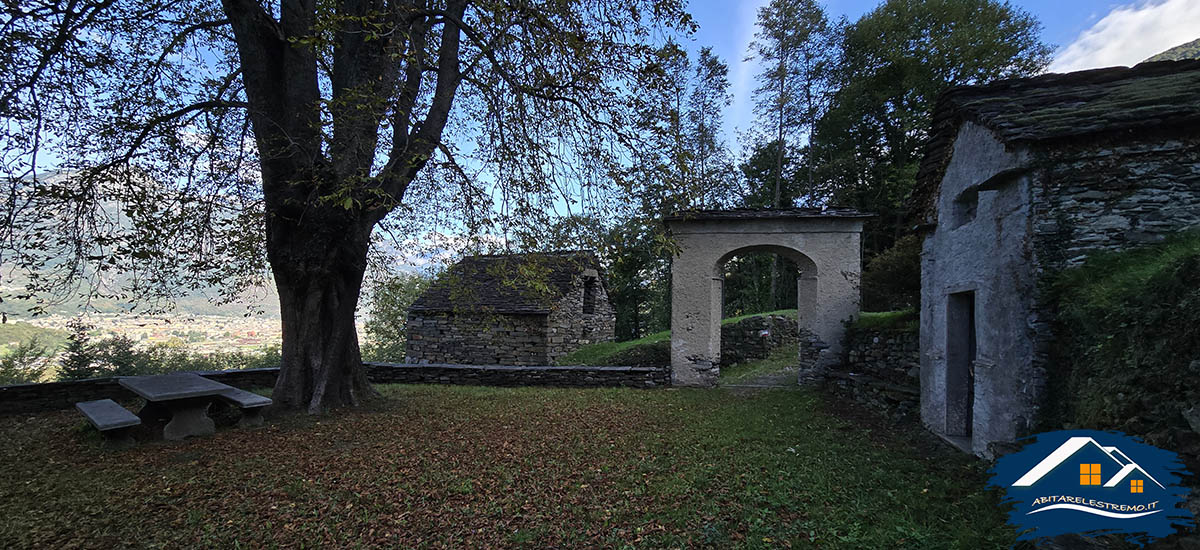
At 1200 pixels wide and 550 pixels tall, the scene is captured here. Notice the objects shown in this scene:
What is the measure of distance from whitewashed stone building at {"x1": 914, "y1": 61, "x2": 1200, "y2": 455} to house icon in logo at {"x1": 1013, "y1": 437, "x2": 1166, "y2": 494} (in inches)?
35.1

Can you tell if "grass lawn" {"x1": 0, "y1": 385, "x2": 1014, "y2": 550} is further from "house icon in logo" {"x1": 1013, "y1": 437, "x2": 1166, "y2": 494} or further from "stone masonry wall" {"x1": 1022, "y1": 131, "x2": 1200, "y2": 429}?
"stone masonry wall" {"x1": 1022, "y1": 131, "x2": 1200, "y2": 429}

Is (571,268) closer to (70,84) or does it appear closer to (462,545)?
(70,84)

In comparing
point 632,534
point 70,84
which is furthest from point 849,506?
point 70,84

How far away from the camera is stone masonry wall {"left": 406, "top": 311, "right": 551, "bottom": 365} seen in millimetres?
15344

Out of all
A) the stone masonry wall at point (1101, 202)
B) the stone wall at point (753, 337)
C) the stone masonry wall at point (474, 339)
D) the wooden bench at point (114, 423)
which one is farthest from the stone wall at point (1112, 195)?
the stone masonry wall at point (474, 339)

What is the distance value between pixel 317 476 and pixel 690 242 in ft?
25.5

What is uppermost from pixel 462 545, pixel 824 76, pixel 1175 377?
pixel 824 76

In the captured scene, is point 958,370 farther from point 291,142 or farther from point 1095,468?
point 291,142

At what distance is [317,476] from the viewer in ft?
14.9

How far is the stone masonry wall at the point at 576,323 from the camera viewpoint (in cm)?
1548

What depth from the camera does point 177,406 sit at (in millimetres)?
5828

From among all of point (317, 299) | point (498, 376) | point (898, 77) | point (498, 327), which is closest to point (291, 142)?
point (317, 299)

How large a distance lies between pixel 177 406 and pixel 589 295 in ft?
45.4

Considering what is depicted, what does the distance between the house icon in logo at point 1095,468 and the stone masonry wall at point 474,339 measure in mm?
12844
